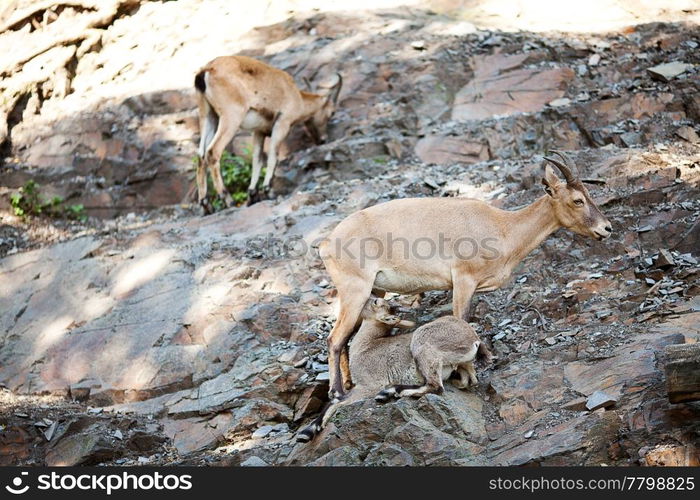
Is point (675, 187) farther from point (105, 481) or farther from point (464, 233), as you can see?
point (105, 481)

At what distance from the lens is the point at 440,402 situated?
302 inches

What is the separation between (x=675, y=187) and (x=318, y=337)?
450 cm

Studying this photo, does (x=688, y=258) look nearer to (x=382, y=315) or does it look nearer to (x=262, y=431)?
(x=382, y=315)

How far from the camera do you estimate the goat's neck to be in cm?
903

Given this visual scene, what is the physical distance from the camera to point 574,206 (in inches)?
354

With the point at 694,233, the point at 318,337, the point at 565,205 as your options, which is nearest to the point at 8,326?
the point at 318,337

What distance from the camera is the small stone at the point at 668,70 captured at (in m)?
13.5

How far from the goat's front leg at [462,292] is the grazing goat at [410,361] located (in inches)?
15.3

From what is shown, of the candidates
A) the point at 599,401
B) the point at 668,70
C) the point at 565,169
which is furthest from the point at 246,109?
the point at 599,401

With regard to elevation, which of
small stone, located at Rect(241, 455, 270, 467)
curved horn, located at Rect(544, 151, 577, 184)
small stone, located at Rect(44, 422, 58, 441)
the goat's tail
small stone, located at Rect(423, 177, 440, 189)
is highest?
curved horn, located at Rect(544, 151, 577, 184)

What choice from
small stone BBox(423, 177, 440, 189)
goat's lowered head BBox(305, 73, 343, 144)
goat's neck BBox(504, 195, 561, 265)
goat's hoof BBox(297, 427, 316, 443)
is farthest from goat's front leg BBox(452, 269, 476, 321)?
goat's lowered head BBox(305, 73, 343, 144)

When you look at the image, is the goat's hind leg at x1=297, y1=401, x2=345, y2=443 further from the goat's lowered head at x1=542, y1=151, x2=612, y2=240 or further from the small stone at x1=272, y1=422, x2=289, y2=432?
the goat's lowered head at x1=542, y1=151, x2=612, y2=240

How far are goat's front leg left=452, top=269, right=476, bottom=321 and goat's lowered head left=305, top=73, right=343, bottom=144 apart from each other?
6646mm

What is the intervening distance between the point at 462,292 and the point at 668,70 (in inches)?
271
